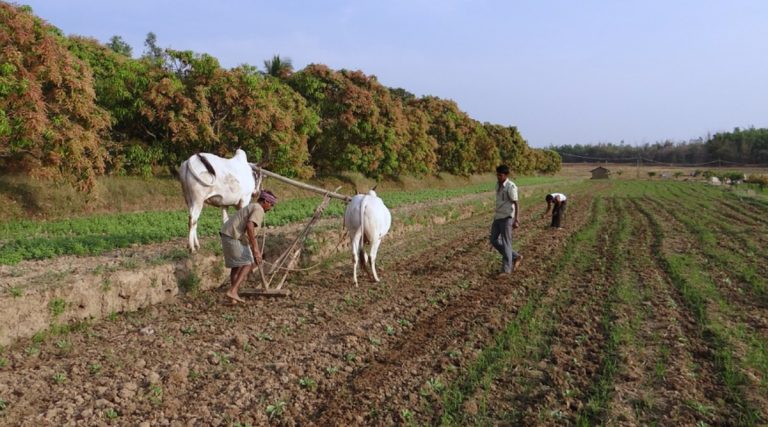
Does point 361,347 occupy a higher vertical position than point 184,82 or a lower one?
Answer: lower

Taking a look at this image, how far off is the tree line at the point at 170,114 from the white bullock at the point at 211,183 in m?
4.98

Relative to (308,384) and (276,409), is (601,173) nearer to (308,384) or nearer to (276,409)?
→ (308,384)

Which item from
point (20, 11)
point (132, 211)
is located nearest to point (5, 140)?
point (20, 11)

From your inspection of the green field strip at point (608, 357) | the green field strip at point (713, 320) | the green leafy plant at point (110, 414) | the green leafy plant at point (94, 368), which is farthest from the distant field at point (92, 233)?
the green field strip at point (713, 320)

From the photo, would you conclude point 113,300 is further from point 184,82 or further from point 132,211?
point 184,82

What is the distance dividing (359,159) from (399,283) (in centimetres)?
1724

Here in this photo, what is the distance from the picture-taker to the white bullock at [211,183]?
25.5 ft

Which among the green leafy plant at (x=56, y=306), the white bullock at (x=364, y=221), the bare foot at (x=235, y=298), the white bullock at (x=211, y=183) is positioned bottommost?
the bare foot at (x=235, y=298)

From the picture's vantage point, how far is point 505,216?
28.8ft

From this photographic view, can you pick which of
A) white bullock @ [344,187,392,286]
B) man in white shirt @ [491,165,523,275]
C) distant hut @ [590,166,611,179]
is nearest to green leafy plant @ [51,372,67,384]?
white bullock @ [344,187,392,286]

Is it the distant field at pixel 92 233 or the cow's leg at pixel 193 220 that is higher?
the cow's leg at pixel 193 220

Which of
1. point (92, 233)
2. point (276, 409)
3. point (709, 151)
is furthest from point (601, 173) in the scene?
point (276, 409)

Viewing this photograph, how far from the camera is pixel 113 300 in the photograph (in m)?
6.42

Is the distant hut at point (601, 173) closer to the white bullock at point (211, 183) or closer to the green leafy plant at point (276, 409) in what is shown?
the white bullock at point (211, 183)
